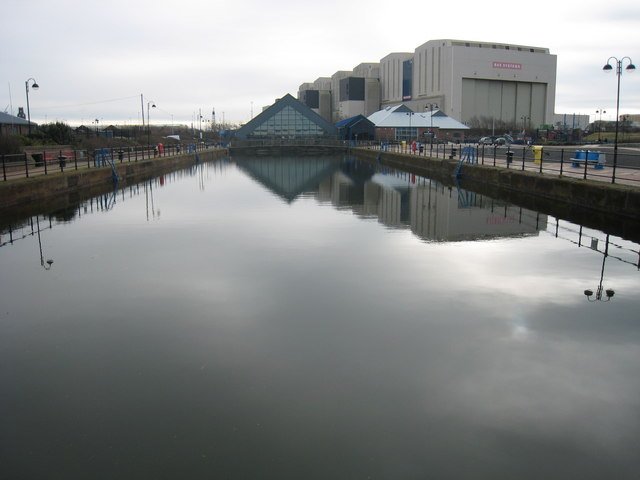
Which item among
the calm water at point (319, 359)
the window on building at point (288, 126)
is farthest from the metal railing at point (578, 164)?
the window on building at point (288, 126)

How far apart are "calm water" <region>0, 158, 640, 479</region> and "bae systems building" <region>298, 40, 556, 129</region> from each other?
89.0 meters

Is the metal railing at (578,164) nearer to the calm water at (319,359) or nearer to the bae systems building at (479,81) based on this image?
the calm water at (319,359)

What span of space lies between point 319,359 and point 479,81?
10597 centimetres

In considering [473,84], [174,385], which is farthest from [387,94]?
[174,385]

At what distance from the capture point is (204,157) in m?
57.9

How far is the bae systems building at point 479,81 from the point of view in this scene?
100188mm

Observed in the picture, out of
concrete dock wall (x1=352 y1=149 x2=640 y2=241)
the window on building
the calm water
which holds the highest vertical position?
the window on building

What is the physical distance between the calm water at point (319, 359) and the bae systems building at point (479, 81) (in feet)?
292

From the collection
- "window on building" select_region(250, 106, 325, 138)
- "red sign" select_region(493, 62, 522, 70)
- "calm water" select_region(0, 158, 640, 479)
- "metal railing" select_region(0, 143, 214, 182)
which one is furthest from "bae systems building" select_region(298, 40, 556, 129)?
"calm water" select_region(0, 158, 640, 479)

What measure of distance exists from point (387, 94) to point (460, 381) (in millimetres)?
123434

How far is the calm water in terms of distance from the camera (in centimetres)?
449

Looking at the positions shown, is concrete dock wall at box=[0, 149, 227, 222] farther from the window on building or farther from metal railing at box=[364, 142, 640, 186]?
the window on building

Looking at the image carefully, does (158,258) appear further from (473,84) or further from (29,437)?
(473,84)

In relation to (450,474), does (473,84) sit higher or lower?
higher
